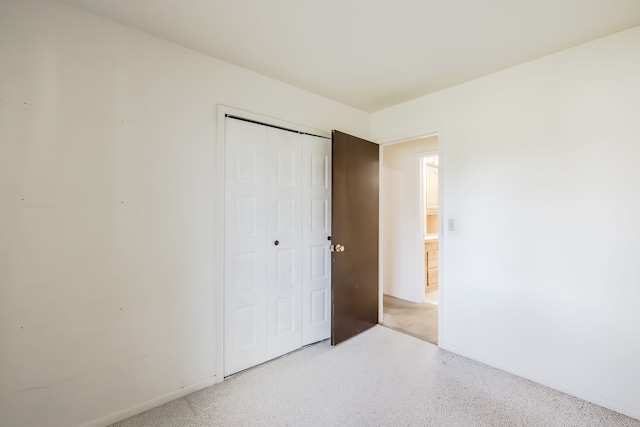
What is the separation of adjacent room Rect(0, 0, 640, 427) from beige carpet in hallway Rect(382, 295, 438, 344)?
31cm

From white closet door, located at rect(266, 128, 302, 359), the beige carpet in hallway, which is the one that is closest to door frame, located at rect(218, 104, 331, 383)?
white closet door, located at rect(266, 128, 302, 359)

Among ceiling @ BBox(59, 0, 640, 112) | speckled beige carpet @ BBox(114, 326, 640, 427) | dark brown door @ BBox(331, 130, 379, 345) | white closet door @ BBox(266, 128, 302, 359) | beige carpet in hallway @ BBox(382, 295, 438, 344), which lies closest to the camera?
ceiling @ BBox(59, 0, 640, 112)

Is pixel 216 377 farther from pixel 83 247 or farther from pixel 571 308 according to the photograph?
pixel 571 308

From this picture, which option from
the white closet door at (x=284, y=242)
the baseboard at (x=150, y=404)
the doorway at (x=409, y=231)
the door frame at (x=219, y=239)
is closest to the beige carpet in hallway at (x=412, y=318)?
the doorway at (x=409, y=231)

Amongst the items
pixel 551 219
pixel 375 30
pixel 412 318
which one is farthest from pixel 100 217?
pixel 412 318

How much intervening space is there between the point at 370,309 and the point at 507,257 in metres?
1.51

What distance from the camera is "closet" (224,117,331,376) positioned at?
7.43 ft

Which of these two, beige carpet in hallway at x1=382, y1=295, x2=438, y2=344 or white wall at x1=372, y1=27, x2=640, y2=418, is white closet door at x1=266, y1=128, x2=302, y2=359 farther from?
white wall at x1=372, y1=27, x2=640, y2=418

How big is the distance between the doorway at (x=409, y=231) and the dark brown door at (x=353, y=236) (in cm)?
69

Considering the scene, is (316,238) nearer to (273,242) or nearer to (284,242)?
(284,242)

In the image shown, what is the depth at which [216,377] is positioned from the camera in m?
2.13

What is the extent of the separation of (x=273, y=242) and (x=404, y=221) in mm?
2429

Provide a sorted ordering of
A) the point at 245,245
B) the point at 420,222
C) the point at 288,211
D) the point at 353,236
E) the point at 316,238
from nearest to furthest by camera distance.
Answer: the point at 245,245, the point at 288,211, the point at 316,238, the point at 353,236, the point at 420,222

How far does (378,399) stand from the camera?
6.37 ft
